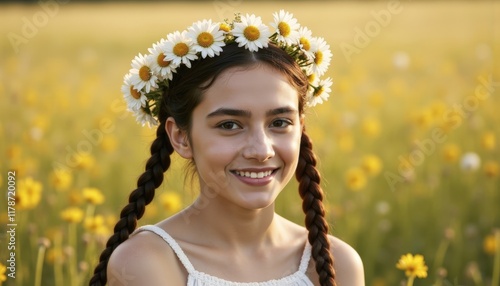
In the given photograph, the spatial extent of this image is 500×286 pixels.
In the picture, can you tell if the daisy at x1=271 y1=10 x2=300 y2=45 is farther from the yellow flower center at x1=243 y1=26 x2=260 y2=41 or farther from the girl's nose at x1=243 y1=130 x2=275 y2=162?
the girl's nose at x1=243 y1=130 x2=275 y2=162

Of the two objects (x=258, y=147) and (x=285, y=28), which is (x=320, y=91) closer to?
(x=285, y=28)

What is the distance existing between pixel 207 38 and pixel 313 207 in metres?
0.75

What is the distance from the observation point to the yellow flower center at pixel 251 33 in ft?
10.9

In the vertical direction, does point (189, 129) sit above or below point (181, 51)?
below

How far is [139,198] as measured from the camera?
3.52 m

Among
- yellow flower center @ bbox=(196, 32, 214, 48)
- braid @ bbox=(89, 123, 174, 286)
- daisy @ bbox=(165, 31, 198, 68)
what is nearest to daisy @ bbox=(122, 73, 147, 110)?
braid @ bbox=(89, 123, 174, 286)

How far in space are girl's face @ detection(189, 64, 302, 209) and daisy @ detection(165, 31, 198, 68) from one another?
0.15m

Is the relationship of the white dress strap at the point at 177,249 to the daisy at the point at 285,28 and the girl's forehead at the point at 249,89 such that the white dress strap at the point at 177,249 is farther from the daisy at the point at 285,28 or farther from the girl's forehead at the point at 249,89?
the daisy at the point at 285,28

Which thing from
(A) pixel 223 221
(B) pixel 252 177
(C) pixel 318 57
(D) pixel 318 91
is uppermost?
(C) pixel 318 57

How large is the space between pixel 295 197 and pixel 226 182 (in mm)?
2985

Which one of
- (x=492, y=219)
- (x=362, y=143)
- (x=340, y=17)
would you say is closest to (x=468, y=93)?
(x=362, y=143)

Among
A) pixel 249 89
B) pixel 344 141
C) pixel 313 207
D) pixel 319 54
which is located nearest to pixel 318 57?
pixel 319 54

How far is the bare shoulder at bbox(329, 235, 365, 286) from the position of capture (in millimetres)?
3508

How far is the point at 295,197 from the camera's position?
20.2 ft
